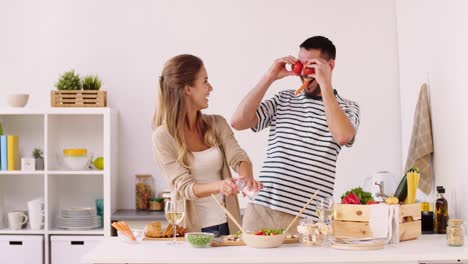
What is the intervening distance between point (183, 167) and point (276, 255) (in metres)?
0.71

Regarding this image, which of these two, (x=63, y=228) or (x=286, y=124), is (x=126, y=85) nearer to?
(x=63, y=228)

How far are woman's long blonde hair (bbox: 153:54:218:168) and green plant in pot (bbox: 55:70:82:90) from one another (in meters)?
1.78

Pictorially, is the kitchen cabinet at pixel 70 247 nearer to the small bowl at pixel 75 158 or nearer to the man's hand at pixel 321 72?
the small bowl at pixel 75 158

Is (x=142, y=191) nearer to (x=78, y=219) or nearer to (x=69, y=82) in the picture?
(x=78, y=219)

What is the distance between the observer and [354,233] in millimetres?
3166

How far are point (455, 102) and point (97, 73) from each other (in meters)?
2.59

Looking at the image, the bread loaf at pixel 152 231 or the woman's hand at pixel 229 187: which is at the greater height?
the woman's hand at pixel 229 187

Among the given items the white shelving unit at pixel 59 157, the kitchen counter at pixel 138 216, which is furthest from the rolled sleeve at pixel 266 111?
the white shelving unit at pixel 59 157

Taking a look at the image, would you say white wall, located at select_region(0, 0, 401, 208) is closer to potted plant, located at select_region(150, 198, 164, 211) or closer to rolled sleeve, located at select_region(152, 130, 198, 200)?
potted plant, located at select_region(150, 198, 164, 211)

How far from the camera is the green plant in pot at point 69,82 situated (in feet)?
16.9

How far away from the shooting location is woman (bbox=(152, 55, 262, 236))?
337 centimetres

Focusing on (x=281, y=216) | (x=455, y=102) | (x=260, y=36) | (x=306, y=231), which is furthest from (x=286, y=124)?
(x=260, y=36)

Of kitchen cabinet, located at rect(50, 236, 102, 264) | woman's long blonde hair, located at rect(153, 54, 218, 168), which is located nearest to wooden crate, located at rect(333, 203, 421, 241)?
woman's long blonde hair, located at rect(153, 54, 218, 168)

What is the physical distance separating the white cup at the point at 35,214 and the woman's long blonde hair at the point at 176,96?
204 centimetres
